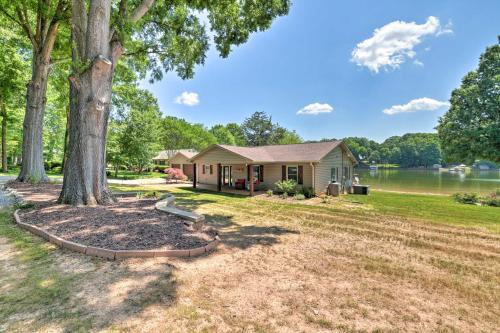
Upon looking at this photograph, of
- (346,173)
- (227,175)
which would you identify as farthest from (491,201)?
(227,175)

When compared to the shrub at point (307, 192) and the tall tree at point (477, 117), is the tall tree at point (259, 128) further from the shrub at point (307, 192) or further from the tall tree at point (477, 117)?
the shrub at point (307, 192)

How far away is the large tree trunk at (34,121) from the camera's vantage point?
40.1 ft

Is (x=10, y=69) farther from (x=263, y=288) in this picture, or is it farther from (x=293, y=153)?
(x=263, y=288)

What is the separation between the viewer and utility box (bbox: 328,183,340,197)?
630 inches

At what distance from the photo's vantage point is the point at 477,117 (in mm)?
16531

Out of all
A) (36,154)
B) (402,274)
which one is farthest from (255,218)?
(36,154)

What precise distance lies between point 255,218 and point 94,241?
5.03 metres

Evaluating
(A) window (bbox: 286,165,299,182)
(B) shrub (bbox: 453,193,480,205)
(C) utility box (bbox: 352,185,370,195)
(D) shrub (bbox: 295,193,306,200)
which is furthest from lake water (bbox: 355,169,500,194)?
(D) shrub (bbox: 295,193,306,200)

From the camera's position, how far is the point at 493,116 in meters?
16.0

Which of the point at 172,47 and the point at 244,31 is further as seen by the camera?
the point at 172,47

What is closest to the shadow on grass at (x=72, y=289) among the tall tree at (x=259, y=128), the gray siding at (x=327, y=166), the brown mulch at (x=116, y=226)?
the brown mulch at (x=116, y=226)

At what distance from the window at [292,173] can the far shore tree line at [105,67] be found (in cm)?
844

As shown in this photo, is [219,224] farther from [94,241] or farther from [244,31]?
[244,31]

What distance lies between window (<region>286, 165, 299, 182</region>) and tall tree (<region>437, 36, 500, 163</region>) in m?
11.8
